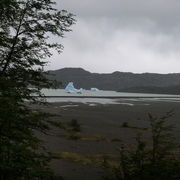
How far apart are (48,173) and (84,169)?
35.1 feet

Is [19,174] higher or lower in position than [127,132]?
higher

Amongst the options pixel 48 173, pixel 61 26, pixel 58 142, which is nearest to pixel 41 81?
pixel 61 26

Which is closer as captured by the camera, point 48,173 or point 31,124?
point 48,173

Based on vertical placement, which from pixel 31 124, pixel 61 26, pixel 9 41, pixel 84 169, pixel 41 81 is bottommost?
pixel 84 169

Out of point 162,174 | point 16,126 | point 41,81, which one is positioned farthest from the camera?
point 41,81

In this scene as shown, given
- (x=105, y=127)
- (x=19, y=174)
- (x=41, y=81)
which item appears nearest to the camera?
(x=19, y=174)

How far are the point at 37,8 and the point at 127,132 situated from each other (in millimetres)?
24447

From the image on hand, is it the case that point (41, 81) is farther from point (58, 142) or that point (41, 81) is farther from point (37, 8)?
point (58, 142)

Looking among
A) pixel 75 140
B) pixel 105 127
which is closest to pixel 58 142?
pixel 75 140

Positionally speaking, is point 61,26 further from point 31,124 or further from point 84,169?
point 84,169

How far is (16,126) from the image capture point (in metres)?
7.16

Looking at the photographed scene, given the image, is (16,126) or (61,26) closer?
(16,126)

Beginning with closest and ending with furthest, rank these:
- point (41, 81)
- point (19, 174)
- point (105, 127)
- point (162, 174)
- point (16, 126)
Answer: point (19, 174), point (16, 126), point (162, 174), point (41, 81), point (105, 127)

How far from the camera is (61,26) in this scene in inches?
354
